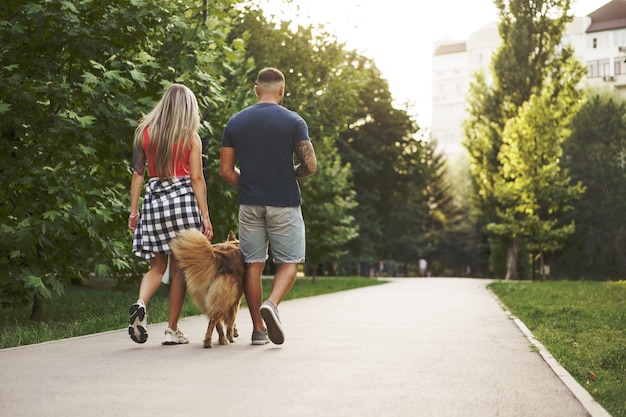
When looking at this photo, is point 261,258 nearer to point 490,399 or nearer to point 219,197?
point 490,399

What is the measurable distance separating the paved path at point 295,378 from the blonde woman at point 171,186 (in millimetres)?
664

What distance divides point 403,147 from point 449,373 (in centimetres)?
4411

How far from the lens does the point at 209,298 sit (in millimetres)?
7383

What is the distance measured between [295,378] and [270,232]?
80.9 inches

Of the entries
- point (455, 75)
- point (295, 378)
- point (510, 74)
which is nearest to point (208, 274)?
point (295, 378)

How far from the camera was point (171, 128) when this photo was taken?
7.62m

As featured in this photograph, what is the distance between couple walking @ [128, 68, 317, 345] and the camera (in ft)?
25.1

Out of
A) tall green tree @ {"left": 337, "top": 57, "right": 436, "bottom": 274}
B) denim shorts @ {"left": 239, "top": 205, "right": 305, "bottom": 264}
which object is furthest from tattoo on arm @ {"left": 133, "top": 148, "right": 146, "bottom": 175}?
tall green tree @ {"left": 337, "top": 57, "right": 436, "bottom": 274}

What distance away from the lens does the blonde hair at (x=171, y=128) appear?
7.62m

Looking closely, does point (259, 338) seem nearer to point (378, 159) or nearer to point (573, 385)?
point (573, 385)

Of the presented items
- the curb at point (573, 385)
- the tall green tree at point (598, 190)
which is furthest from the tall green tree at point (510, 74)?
the curb at point (573, 385)

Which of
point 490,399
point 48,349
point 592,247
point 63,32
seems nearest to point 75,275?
point 63,32

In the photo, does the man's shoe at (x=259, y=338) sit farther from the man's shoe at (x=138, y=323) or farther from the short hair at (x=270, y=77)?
the short hair at (x=270, y=77)

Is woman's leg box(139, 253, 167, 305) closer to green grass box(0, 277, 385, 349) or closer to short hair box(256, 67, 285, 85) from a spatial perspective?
green grass box(0, 277, 385, 349)
